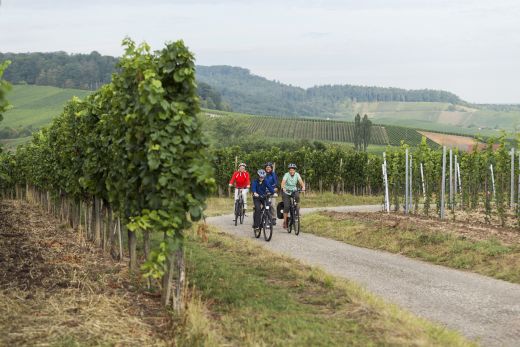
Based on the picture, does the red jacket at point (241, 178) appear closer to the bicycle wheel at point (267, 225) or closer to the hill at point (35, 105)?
the bicycle wheel at point (267, 225)

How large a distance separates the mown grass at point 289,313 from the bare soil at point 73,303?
584 mm

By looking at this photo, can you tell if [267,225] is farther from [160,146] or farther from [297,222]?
[160,146]

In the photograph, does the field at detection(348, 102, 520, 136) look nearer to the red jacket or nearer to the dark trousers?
the red jacket

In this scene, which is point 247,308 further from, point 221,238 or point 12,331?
point 221,238

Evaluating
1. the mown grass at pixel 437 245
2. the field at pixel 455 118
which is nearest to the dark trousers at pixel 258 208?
the mown grass at pixel 437 245

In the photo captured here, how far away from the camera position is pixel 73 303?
319 inches

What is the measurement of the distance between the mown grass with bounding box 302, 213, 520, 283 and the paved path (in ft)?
1.39

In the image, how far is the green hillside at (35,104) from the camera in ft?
339

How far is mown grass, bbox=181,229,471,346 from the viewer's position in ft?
23.5

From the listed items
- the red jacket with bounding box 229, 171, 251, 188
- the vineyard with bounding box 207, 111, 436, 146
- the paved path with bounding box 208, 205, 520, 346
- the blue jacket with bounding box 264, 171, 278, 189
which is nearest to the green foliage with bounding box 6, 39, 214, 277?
the paved path with bounding box 208, 205, 520, 346

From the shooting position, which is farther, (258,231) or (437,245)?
(258,231)

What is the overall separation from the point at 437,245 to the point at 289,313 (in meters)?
7.33

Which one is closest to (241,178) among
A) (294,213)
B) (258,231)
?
(294,213)

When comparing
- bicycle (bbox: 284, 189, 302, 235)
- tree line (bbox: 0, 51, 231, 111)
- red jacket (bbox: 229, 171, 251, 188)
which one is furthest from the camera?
tree line (bbox: 0, 51, 231, 111)
